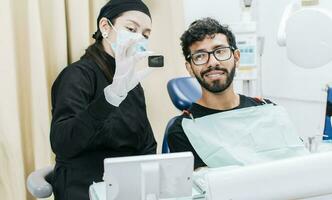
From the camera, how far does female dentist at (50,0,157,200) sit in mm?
1259

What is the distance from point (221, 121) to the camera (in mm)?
1466

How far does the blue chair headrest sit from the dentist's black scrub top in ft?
0.49

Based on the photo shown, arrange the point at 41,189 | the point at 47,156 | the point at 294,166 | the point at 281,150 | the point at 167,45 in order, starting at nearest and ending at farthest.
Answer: the point at 294,166
the point at 41,189
the point at 281,150
the point at 47,156
the point at 167,45

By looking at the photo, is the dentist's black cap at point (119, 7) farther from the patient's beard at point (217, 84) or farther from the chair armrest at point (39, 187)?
the chair armrest at point (39, 187)

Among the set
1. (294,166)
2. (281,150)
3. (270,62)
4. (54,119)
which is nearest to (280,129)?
(281,150)

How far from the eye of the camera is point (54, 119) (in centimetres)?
133

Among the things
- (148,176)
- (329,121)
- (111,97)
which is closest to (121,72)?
(111,97)

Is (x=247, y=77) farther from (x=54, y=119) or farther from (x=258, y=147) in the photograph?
(x=54, y=119)

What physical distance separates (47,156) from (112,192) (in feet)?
3.38

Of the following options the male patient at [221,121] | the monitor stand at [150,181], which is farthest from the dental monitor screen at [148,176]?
the male patient at [221,121]

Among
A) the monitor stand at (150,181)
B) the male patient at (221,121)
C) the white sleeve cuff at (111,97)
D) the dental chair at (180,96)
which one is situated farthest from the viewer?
the dental chair at (180,96)

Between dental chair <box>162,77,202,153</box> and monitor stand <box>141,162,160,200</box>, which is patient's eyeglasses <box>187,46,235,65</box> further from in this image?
monitor stand <box>141,162,160,200</box>

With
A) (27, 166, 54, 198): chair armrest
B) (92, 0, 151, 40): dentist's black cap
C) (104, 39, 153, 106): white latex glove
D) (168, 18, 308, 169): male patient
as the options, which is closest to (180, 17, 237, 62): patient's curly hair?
(168, 18, 308, 169): male patient

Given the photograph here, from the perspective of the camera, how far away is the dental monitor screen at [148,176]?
81 cm
